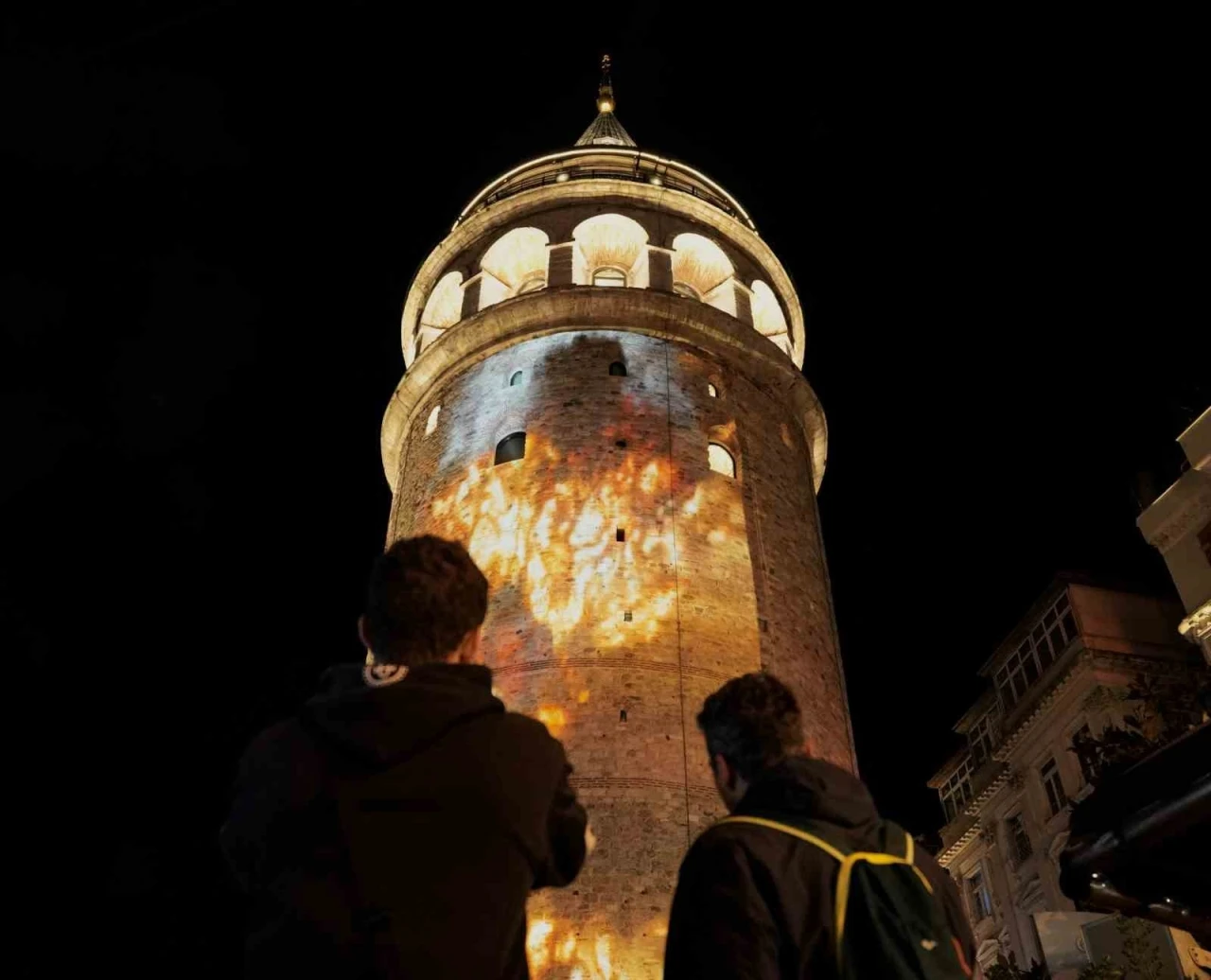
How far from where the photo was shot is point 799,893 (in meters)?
3.21

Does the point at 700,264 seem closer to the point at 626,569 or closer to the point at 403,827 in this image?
the point at 626,569

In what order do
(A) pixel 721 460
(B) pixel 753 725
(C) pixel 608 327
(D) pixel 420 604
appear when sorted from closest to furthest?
1. (D) pixel 420 604
2. (B) pixel 753 725
3. (A) pixel 721 460
4. (C) pixel 608 327

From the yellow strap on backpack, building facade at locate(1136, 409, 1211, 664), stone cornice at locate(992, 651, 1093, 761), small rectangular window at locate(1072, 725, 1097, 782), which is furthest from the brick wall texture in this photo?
the yellow strap on backpack

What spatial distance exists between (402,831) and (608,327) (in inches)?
632

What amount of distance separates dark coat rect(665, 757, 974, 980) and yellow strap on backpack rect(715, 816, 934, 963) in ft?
0.05

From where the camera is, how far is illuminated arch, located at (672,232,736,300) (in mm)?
21125

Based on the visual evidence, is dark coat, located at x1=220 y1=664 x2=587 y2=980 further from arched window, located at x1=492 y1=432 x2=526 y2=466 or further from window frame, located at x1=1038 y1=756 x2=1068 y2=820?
window frame, located at x1=1038 y1=756 x2=1068 y2=820

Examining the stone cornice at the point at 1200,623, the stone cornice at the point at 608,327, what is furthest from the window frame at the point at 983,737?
the stone cornice at the point at 608,327

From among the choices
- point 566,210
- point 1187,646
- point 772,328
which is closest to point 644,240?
point 566,210

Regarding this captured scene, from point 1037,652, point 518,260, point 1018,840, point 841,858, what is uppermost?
point 518,260

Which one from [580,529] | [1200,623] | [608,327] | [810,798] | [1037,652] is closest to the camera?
[810,798]

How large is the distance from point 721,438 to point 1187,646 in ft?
42.0

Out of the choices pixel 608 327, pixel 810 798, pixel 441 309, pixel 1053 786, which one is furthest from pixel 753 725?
pixel 1053 786

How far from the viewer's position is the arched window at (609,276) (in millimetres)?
21156
